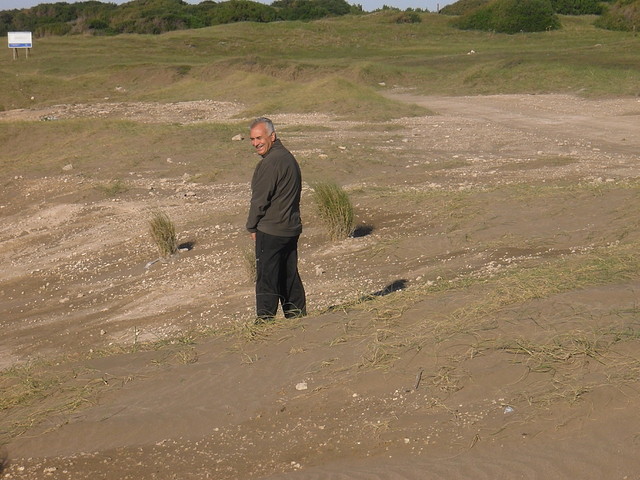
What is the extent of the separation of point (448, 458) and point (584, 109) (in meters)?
20.8

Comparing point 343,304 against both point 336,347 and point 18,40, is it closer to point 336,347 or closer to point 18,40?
point 336,347

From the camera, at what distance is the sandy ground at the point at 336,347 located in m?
4.73

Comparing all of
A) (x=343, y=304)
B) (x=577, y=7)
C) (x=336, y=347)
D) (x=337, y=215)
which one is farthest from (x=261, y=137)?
(x=577, y=7)

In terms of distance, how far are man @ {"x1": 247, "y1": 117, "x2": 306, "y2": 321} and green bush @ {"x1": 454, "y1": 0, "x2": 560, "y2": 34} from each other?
52.8 m

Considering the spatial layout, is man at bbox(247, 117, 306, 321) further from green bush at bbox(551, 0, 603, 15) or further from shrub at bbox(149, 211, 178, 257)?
green bush at bbox(551, 0, 603, 15)

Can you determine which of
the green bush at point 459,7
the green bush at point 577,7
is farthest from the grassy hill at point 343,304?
the green bush at point 459,7

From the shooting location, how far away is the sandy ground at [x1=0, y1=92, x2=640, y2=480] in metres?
4.73

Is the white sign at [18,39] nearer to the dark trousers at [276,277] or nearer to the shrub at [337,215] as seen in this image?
the shrub at [337,215]

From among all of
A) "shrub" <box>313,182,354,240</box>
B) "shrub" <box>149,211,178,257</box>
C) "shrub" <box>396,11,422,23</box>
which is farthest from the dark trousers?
"shrub" <box>396,11,422,23</box>

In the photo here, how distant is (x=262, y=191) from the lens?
22.5ft

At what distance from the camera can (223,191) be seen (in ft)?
48.4

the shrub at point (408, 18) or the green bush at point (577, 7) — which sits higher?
the green bush at point (577, 7)

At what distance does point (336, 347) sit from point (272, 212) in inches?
49.2

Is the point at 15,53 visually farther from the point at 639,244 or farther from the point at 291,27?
the point at 639,244
